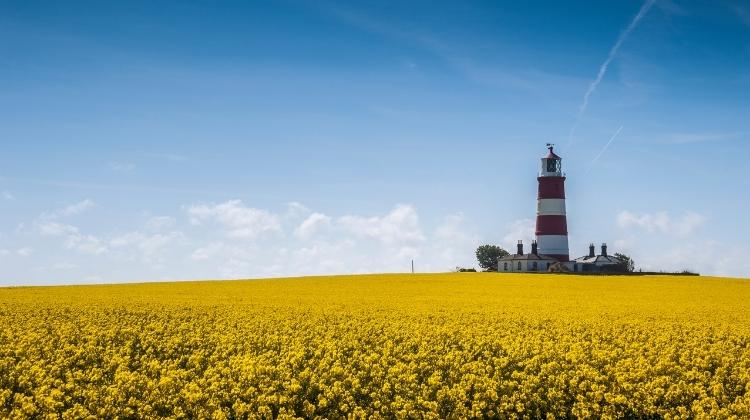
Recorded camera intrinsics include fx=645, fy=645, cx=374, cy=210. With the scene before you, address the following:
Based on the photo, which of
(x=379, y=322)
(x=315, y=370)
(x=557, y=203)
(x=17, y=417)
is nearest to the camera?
(x=17, y=417)

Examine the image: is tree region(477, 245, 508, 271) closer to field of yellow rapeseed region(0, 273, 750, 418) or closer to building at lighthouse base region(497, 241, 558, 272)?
building at lighthouse base region(497, 241, 558, 272)

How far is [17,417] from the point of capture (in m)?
11.2

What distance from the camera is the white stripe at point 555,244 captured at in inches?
3233

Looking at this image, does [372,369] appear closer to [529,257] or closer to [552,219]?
[552,219]

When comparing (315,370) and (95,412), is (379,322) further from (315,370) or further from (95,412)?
(95,412)

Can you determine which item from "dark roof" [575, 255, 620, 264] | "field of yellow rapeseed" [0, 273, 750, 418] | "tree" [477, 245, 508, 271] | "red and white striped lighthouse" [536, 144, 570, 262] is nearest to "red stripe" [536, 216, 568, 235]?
"red and white striped lighthouse" [536, 144, 570, 262]

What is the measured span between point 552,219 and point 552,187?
13.8 feet

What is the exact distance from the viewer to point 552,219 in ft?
270

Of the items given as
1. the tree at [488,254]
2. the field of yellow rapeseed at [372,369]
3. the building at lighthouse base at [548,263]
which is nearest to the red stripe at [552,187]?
the building at lighthouse base at [548,263]

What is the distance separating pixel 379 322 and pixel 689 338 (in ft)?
29.4

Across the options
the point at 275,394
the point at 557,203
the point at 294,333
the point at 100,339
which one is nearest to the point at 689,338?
the point at 294,333

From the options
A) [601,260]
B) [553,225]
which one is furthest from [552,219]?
[601,260]

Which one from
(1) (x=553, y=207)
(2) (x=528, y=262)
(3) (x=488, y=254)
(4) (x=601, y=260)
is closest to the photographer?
(1) (x=553, y=207)

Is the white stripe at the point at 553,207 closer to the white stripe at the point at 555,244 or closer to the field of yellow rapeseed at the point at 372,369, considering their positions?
the white stripe at the point at 555,244
